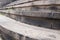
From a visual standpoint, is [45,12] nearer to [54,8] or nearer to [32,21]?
[54,8]

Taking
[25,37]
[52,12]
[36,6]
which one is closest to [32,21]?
[36,6]

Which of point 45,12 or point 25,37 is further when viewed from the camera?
point 45,12

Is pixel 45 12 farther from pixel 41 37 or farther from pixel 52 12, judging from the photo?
pixel 41 37

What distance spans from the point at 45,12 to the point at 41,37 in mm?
485

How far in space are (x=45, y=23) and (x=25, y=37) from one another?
1.56ft

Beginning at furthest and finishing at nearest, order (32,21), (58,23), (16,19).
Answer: (16,19) → (32,21) → (58,23)

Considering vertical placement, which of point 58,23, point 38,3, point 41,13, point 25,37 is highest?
point 38,3

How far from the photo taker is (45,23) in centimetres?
174

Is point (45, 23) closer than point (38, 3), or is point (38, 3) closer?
point (45, 23)

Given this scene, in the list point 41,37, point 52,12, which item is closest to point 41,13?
point 52,12

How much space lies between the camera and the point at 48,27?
171 cm

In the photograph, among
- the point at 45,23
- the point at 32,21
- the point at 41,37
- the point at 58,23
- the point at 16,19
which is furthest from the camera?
the point at 16,19

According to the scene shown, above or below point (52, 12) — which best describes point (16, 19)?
below

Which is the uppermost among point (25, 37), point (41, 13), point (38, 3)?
point (38, 3)
